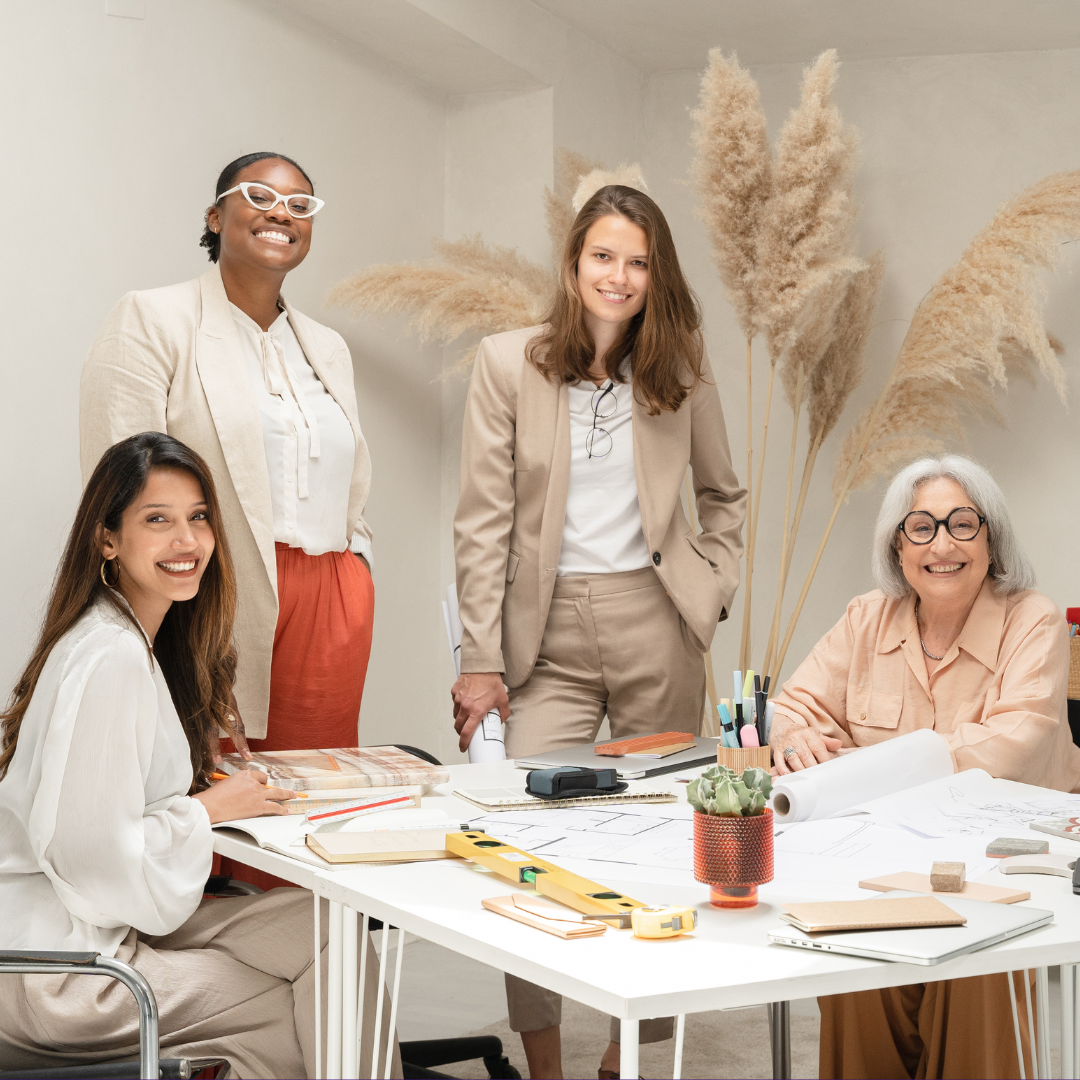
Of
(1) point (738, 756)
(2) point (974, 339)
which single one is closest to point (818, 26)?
(2) point (974, 339)

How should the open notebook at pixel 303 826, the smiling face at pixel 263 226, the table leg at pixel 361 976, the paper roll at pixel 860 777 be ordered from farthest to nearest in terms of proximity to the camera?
the smiling face at pixel 263 226
the paper roll at pixel 860 777
the open notebook at pixel 303 826
the table leg at pixel 361 976

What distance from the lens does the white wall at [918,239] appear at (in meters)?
3.79

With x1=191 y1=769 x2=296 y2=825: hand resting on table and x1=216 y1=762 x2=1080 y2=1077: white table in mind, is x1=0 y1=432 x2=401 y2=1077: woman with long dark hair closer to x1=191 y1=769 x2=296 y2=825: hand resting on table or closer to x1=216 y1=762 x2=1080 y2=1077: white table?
x1=191 y1=769 x2=296 y2=825: hand resting on table

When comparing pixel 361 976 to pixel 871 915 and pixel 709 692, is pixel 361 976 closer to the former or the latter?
pixel 871 915

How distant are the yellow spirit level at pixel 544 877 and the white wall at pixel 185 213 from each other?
1.64m

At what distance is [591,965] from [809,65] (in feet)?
12.0

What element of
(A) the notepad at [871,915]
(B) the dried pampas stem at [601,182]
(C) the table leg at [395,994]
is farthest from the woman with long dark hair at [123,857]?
(B) the dried pampas stem at [601,182]

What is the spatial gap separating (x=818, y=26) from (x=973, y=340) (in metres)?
1.17

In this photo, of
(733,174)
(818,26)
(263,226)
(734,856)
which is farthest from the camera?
(818,26)

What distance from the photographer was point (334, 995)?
144cm

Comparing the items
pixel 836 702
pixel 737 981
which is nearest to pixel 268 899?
pixel 737 981

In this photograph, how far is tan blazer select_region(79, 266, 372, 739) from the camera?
7.80ft

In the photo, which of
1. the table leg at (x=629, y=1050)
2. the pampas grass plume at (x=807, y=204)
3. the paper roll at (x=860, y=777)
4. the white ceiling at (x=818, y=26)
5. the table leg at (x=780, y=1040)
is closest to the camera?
the table leg at (x=629, y=1050)

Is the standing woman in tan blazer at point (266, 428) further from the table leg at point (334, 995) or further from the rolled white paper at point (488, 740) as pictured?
the table leg at point (334, 995)
